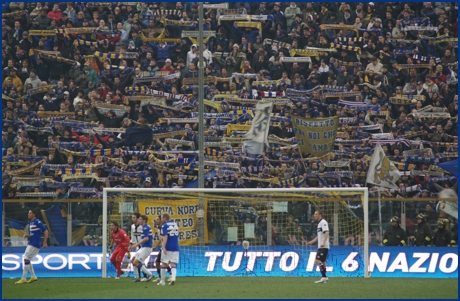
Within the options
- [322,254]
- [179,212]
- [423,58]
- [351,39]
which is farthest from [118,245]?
[423,58]

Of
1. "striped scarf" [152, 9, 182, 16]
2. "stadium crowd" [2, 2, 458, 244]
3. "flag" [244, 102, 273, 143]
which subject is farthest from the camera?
"striped scarf" [152, 9, 182, 16]

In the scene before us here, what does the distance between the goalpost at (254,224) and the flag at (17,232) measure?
2.27 m

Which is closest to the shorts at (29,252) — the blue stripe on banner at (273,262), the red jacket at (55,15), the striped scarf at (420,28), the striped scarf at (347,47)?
the blue stripe on banner at (273,262)

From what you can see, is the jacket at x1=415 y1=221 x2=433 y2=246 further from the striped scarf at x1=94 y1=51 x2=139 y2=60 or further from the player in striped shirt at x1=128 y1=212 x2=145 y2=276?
the striped scarf at x1=94 y1=51 x2=139 y2=60

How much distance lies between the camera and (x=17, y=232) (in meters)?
20.9

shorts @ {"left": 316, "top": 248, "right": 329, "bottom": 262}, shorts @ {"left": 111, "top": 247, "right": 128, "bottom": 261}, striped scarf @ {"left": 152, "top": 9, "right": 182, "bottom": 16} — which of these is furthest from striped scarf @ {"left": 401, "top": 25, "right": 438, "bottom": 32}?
shorts @ {"left": 111, "top": 247, "right": 128, "bottom": 261}

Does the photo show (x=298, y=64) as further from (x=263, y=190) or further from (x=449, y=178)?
(x=263, y=190)

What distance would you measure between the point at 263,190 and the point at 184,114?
7.66 metres

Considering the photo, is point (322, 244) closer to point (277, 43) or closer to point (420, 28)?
point (277, 43)

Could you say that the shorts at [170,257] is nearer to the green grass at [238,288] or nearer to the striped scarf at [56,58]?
the green grass at [238,288]

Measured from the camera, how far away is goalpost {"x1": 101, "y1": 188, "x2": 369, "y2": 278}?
2006 cm

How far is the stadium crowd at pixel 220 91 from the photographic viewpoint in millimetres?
25438

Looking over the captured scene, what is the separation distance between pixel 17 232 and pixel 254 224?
245 inches

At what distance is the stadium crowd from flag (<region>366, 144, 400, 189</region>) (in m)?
1.85
